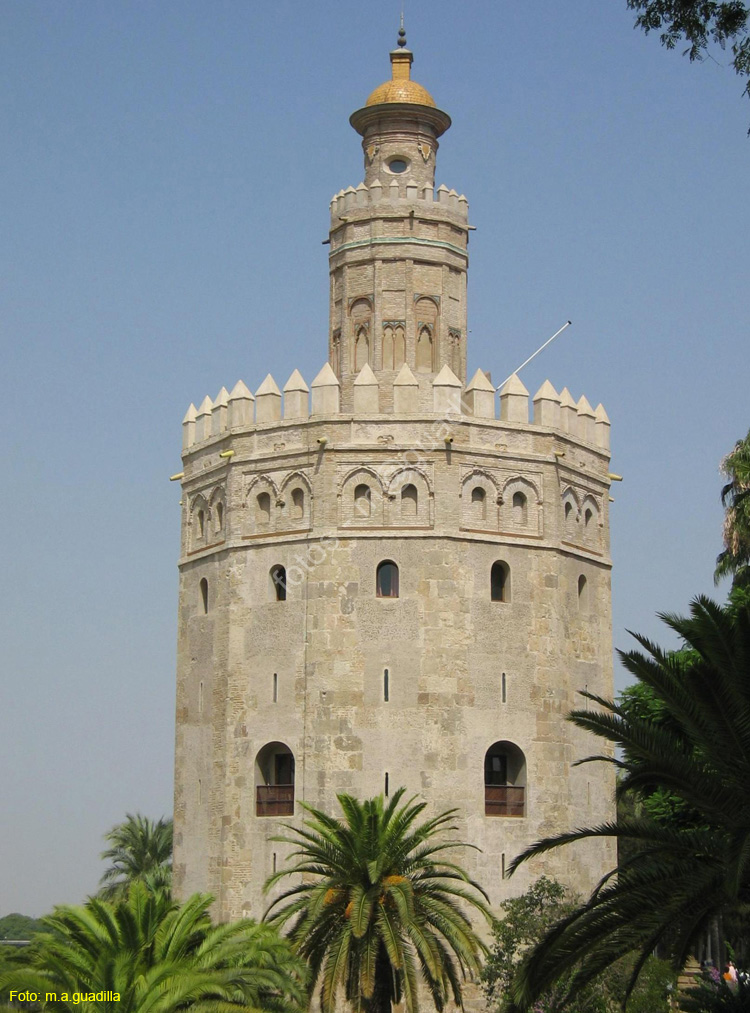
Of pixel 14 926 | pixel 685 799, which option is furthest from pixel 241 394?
pixel 14 926

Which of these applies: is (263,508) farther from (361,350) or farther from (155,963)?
(155,963)

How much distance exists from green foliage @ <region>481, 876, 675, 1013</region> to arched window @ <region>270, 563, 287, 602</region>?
315 inches

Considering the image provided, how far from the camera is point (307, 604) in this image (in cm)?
3519

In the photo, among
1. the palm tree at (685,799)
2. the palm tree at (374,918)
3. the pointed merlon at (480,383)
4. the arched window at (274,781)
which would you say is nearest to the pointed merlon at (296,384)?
the pointed merlon at (480,383)

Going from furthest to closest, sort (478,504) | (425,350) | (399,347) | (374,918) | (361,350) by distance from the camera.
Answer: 1. (361,350)
2. (425,350)
3. (399,347)
4. (478,504)
5. (374,918)

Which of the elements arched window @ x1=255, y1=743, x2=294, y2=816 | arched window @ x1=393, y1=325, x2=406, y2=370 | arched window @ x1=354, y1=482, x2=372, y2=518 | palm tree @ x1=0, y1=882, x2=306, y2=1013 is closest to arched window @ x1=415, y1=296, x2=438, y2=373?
arched window @ x1=393, y1=325, x2=406, y2=370

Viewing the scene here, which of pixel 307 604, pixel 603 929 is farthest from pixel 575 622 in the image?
pixel 603 929

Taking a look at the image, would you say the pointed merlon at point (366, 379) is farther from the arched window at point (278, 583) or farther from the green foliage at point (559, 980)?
the green foliage at point (559, 980)

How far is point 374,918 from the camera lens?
28047 mm

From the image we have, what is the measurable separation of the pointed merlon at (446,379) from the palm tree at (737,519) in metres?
6.52

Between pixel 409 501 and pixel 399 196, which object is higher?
pixel 399 196

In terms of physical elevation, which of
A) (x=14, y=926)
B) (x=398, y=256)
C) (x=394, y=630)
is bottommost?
(x=14, y=926)

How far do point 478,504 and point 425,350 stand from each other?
441 cm

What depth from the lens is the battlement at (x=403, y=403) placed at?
118 feet
